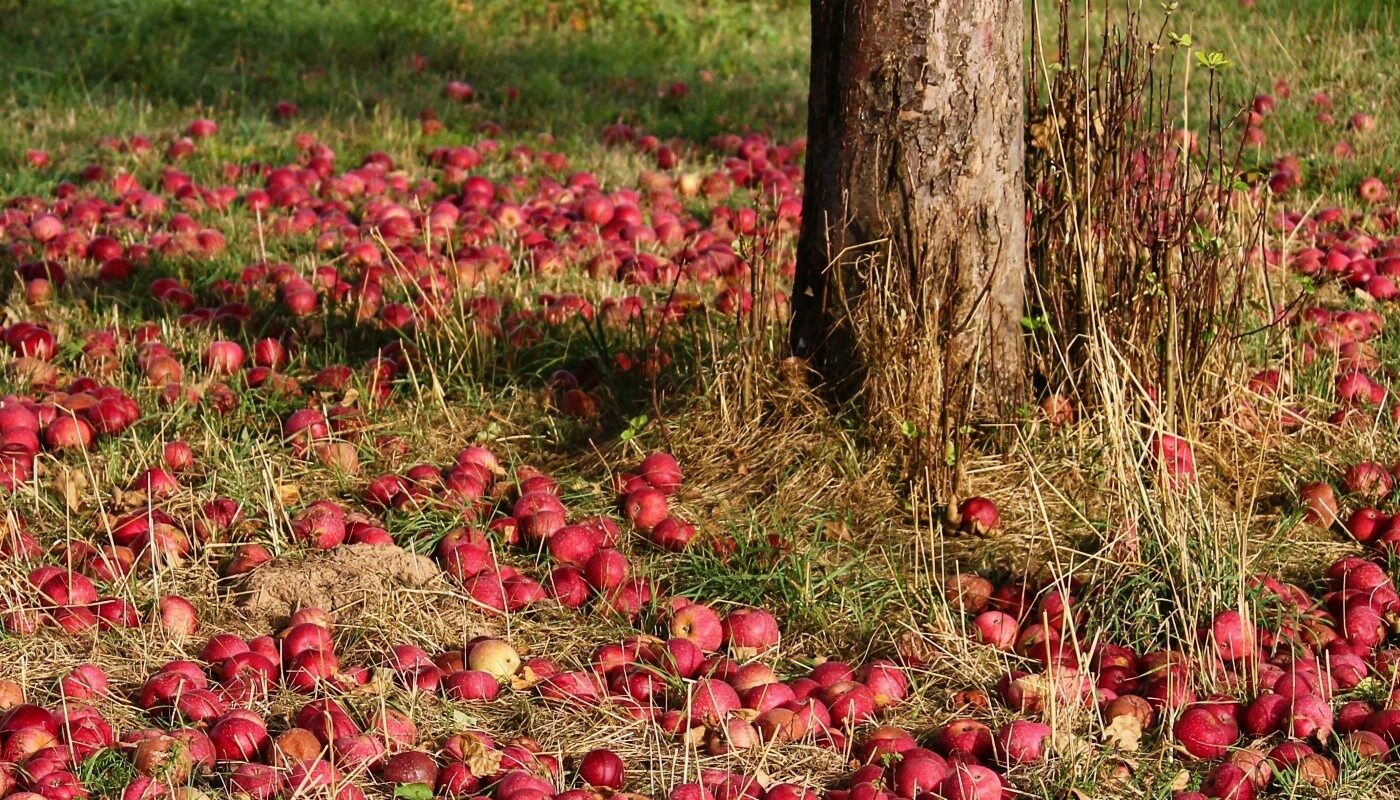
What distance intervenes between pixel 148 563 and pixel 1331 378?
308cm

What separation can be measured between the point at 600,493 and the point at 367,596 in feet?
2.36

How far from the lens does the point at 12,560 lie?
361 centimetres

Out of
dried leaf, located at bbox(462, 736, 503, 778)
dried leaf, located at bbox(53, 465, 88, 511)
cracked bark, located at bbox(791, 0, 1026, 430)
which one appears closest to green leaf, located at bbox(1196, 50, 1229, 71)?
cracked bark, located at bbox(791, 0, 1026, 430)

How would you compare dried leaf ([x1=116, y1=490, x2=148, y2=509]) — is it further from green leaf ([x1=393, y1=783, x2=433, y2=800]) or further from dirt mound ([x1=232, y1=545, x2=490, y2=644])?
green leaf ([x1=393, y1=783, x2=433, y2=800])

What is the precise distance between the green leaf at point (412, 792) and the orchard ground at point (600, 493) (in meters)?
0.02

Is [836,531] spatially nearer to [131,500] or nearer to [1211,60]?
[1211,60]

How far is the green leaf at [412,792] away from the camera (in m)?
2.89

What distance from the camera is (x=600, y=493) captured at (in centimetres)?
405

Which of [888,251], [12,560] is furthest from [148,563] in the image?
[888,251]

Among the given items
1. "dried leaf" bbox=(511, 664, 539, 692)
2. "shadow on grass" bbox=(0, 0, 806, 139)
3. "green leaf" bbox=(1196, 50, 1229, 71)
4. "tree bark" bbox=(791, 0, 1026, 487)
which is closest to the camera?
"dried leaf" bbox=(511, 664, 539, 692)

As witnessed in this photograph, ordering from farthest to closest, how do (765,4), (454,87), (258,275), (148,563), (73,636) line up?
1. (765,4)
2. (454,87)
3. (258,275)
4. (148,563)
5. (73,636)

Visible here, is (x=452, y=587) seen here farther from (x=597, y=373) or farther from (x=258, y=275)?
(x=258, y=275)

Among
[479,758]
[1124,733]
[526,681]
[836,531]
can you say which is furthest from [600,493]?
[1124,733]

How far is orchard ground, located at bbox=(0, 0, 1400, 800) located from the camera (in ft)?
10.4
